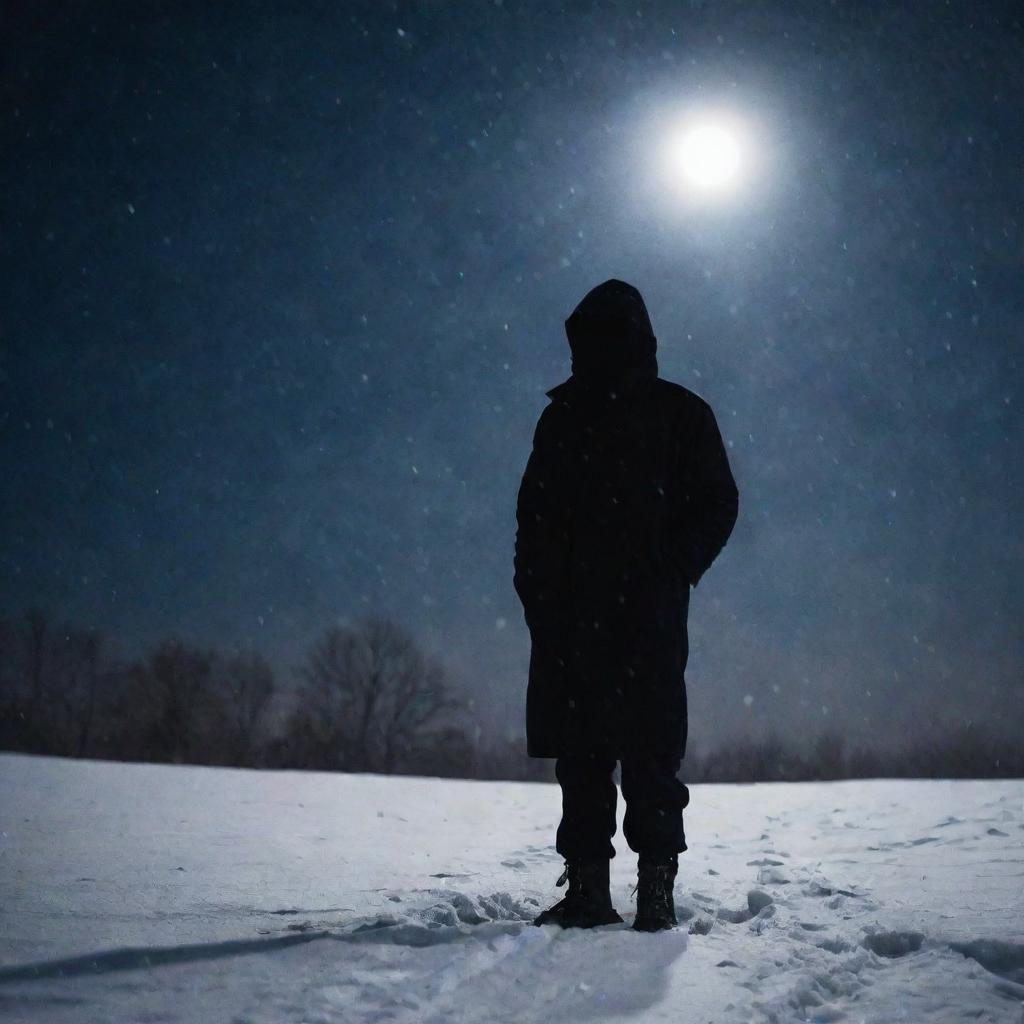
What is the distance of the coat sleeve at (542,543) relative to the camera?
9.98 feet

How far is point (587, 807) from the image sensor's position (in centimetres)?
289

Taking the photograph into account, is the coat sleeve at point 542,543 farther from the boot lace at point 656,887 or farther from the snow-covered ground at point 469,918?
the snow-covered ground at point 469,918

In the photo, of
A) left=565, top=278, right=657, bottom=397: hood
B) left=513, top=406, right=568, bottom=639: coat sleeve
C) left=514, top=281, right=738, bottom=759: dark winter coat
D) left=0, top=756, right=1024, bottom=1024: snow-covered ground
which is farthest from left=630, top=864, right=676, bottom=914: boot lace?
left=565, top=278, right=657, bottom=397: hood

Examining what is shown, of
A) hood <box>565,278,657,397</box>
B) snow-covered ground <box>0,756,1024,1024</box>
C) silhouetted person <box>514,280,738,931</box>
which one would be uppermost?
hood <box>565,278,657,397</box>

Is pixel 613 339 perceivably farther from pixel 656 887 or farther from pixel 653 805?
pixel 656 887

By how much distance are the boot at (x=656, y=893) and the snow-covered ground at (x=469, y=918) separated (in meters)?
0.07

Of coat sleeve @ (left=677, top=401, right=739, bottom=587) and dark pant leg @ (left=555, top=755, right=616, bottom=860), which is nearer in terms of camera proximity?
dark pant leg @ (left=555, top=755, right=616, bottom=860)

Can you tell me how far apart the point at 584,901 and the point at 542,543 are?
131 centimetres

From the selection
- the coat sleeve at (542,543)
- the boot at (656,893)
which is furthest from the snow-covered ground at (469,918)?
the coat sleeve at (542,543)

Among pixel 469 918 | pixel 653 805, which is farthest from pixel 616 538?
pixel 469 918

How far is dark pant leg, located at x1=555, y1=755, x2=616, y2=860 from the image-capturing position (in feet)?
9.33

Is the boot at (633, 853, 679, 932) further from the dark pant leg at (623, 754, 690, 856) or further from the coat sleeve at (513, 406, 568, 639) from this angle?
the coat sleeve at (513, 406, 568, 639)

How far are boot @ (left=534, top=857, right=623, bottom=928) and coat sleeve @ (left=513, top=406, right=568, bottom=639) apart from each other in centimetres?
86

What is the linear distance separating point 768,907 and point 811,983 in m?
0.98
